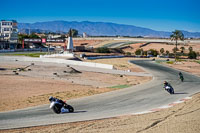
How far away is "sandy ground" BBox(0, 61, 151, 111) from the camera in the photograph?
23141mm

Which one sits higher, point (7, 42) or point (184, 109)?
point (7, 42)

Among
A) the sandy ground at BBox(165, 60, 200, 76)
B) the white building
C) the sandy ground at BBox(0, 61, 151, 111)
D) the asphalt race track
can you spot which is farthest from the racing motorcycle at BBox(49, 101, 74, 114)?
the white building

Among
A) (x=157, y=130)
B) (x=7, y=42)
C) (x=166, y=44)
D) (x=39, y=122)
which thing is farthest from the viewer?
(x=166, y=44)

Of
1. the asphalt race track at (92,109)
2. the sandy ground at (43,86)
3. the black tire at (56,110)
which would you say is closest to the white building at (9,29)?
the sandy ground at (43,86)

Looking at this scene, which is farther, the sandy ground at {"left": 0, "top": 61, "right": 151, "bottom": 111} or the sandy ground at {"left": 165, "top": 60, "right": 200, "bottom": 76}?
the sandy ground at {"left": 165, "top": 60, "right": 200, "bottom": 76}

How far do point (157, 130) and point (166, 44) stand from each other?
512 ft

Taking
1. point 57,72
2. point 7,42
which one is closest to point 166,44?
point 7,42

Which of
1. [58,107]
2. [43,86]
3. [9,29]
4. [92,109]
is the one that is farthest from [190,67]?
[9,29]

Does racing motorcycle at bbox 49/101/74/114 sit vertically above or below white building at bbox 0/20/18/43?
below

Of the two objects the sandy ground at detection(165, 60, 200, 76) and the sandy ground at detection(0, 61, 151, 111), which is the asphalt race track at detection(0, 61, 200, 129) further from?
the sandy ground at detection(165, 60, 200, 76)

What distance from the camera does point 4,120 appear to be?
15.8m

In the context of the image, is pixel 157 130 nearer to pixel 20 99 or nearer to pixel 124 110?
pixel 124 110

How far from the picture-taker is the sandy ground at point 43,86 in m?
23.1

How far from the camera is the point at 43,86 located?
30.5 meters
